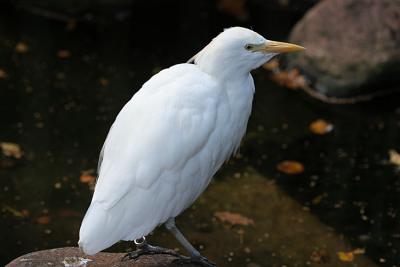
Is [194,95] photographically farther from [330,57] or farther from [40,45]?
[40,45]

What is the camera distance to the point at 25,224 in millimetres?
4742

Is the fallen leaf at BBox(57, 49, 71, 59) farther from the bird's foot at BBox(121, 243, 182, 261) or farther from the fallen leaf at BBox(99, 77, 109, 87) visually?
the bird's foot at BBox(121, 243, 182, 261)

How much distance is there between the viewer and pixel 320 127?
5.96m

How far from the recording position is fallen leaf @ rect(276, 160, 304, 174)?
541cm

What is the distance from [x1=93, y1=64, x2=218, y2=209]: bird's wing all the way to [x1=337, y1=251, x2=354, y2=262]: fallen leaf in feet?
5.19

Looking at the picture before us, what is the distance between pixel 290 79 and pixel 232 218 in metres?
2.05

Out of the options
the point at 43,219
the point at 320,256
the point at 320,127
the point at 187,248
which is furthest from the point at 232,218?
the point at 320,127

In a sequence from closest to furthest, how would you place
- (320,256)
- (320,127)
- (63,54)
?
1. (320,256)
2. (320,127)
3. (63,54)

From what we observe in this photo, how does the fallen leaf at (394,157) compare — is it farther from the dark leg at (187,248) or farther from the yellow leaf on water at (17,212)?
the yellow leaf on water at (17,212)

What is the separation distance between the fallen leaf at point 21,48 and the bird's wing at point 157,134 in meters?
3.54

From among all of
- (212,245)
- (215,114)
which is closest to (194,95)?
(215,114)

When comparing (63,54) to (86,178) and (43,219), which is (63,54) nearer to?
(86,178)

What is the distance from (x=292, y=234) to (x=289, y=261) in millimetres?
263

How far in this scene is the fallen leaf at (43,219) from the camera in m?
4.77
